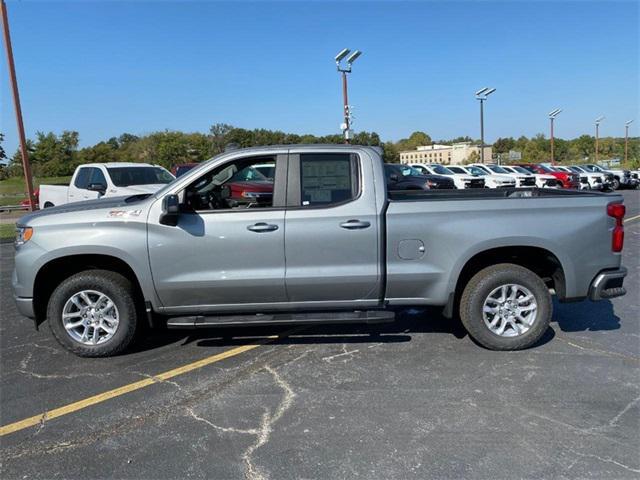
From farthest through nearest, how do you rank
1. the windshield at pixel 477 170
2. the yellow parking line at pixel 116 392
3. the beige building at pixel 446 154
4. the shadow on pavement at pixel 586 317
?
the beige building at pixel 446 154 < the windshield at pixel 477 170 < the shadow on pavement at pixel 586 317 < the yellow parking line at pixel 116 392

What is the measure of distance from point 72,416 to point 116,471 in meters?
0.87

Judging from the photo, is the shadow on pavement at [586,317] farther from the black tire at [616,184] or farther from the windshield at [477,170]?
the black tire at [616,184]

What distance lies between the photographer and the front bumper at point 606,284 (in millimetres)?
4406

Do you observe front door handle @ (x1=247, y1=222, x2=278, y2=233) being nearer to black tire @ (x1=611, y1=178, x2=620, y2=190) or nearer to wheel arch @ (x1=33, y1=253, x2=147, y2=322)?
wheel arch @ (x1=33, y1=253, x2=147, y2=322)

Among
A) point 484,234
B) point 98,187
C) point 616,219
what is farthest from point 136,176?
point 616,219

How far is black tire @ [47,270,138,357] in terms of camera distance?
440cm

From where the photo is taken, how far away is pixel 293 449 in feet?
10.0

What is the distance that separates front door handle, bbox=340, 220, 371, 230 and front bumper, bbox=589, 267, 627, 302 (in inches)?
84.1

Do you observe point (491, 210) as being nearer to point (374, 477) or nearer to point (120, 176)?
point (374, 477)

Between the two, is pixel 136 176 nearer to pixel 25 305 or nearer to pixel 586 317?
pixel 25 305

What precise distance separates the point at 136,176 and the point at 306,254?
358 inches

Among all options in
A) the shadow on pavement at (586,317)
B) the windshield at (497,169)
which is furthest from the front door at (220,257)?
the windshield at (497,169)

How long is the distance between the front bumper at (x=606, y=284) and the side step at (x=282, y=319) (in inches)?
72.7

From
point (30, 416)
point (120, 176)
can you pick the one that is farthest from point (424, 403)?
point (120, 176)
